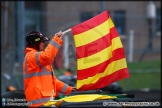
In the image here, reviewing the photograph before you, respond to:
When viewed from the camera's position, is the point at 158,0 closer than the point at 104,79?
No

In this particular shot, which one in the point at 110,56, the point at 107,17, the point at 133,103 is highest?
the point at 107,17

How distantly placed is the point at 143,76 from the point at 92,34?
14155mm


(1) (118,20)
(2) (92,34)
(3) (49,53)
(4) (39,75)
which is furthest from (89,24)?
(1) (118,20)

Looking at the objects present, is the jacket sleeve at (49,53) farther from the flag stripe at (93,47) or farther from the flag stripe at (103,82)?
the flag stripe at (103,82)

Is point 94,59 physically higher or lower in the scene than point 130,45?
lower

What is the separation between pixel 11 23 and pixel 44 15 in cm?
784

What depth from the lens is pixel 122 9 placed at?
24.4 metres

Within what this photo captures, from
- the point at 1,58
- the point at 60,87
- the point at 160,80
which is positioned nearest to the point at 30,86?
the point at 60,87

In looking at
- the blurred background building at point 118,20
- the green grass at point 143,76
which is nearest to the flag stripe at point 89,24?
the blurred background building at point 118,20

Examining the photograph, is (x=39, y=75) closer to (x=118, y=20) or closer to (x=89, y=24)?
(x=89, y=24)

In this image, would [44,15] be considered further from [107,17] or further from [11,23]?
[107,17]

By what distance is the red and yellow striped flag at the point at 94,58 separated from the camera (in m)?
6.89

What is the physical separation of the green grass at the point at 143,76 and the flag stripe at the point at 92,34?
41.7ft

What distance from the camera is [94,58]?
6.92 m
